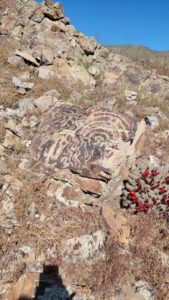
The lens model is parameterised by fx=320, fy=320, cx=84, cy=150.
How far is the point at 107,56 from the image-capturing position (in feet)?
54.1

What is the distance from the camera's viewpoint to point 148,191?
7590 mm

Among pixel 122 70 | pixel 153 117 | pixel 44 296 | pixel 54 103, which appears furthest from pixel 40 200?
pixel 122 70

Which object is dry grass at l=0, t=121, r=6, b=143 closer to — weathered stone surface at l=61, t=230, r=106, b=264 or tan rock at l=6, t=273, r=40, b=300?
weathered stone surface at l=61, t=230, r=106, b=264

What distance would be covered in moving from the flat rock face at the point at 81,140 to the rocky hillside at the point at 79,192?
1.1 inches

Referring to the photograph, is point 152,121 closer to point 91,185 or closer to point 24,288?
point 91,185

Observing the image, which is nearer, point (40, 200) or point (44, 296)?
point (44, 296)

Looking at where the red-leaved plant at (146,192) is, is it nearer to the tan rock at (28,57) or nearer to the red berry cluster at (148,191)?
the red berry cluster at (148,191)

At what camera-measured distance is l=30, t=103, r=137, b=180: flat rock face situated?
833 cm

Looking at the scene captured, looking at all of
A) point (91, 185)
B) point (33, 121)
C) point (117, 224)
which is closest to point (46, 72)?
point (33, 121)

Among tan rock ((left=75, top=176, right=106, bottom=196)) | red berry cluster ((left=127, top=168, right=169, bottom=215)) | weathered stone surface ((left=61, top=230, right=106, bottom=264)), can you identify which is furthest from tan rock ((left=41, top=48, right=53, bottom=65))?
weathered stone surface ((left=61, top=230, right=106, bottom=264))

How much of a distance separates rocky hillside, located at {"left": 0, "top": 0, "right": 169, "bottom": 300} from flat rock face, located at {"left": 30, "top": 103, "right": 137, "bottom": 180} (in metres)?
0.03

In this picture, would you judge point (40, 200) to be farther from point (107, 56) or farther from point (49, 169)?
point (107, 56)

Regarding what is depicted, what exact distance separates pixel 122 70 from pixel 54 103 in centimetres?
611

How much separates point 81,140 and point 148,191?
8.13 feet
